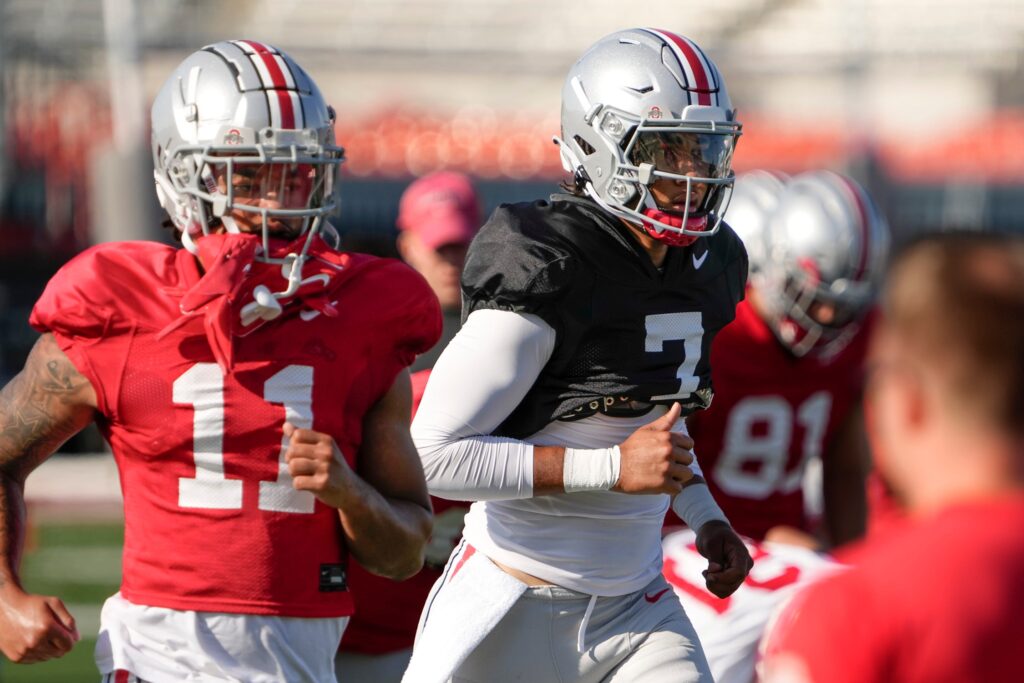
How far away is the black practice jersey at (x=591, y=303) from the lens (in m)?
3.10

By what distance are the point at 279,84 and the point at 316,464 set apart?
2.53 feet

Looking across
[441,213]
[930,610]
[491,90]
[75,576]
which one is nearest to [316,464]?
[930,610]

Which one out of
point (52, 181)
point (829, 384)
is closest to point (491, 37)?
point (52, 181)

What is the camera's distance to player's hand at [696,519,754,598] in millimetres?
3234

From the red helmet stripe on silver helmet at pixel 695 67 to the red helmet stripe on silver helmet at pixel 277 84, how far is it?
0.86 meters

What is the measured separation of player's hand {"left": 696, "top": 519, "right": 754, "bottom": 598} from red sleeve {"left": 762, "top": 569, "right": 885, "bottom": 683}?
1.53m

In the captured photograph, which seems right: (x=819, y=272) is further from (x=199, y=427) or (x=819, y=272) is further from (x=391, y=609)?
(x=199, y=427)

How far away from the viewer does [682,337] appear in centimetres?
332

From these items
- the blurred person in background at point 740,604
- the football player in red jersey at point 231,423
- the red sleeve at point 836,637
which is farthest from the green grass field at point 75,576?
the red sleeve at point 836,637

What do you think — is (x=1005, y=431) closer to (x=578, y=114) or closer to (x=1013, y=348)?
(x=1013, y=348)

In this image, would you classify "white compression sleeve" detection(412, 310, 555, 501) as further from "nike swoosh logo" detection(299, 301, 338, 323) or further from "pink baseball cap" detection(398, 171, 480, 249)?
"pink baseball cap" detection(398, 171, 480, 249)

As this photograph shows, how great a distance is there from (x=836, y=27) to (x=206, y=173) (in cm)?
1891

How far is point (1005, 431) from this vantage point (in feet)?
5.53

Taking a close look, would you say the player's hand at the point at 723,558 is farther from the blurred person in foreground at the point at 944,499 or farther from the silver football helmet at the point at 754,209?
the silver football helmet at the point at 754,209
